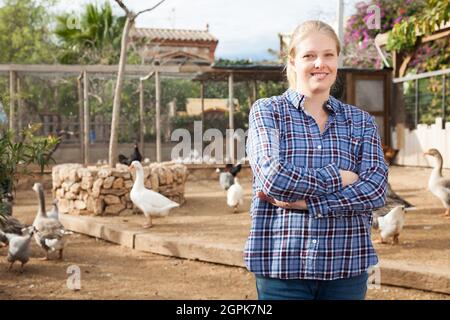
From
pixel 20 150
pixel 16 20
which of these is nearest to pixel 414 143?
pixel 20 150

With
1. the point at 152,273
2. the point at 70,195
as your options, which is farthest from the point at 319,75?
the point at 70,195

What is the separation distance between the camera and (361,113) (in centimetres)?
221

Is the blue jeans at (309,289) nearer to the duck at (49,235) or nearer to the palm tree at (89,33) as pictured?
the duck at (49,235)

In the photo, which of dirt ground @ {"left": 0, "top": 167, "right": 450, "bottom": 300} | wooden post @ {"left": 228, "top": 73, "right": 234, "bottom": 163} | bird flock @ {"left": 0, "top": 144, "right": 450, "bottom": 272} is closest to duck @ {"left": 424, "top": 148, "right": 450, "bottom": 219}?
bird flock @ {"left": 0, "top": 144, "right": 450, "bottom": 272}

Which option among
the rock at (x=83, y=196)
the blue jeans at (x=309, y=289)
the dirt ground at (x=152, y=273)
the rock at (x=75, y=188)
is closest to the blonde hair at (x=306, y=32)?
the blue jeans at (x=309, y=289)

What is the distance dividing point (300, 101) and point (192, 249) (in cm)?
424

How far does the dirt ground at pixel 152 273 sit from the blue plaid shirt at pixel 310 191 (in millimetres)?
2806

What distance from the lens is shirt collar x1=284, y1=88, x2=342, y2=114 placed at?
6.97ft

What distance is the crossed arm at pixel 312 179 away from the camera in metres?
2.02

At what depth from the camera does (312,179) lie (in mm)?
2020

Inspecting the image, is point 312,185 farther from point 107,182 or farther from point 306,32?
point 107,182

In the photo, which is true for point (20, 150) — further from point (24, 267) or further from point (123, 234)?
point (123, 234)

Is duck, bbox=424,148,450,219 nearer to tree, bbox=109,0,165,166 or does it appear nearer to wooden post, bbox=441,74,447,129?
tree, bbox=109,0,165,166

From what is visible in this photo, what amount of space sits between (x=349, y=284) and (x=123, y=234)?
17.3 ft
